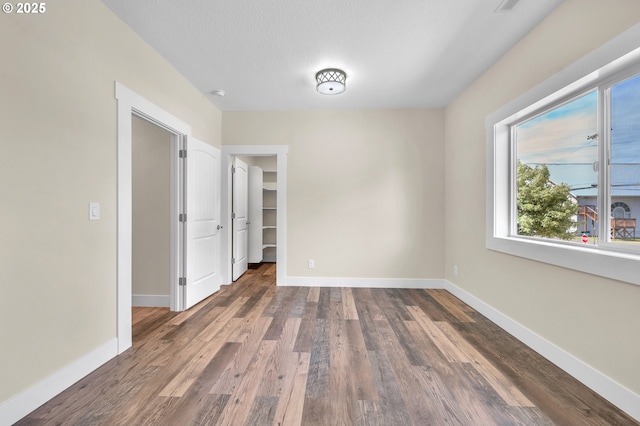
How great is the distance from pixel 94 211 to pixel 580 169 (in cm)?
349

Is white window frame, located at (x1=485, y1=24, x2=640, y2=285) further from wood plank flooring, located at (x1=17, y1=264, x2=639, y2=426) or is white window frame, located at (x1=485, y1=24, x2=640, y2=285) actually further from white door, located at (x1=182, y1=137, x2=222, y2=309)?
white door, located at (x1=182, y1=137, x2=222, y2=309)

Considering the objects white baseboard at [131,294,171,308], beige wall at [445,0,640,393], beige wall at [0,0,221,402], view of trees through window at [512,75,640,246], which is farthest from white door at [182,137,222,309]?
view of trees through window at [512,75,640,246]

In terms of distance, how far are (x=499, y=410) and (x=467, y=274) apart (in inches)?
79.6

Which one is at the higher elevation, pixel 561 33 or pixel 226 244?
pixel 561 33

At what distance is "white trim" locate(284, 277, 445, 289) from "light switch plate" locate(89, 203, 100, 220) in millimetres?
2587

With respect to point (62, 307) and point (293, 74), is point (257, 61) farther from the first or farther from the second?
point (62, 307)

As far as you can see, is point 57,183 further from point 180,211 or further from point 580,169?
point 580,169

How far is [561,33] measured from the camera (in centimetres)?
195

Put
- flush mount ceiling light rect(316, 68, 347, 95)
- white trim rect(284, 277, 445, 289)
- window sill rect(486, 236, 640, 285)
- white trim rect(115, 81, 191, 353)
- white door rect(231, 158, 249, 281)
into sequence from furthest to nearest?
white door rect(231, 158, 249, 281) < white trim rect(284, 277, 445, 289) < flush mount ceiling light rect(316, 68, 347, 95) < white trim rect(115, 81, 191, 353) < window sill rect(486, 236, 640, 285)

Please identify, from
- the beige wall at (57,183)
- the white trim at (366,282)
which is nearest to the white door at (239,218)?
the white trim at (366,282)

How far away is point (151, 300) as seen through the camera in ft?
10.6

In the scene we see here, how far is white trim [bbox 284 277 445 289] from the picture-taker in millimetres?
3975

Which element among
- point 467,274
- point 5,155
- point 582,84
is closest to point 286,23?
point 5,155
